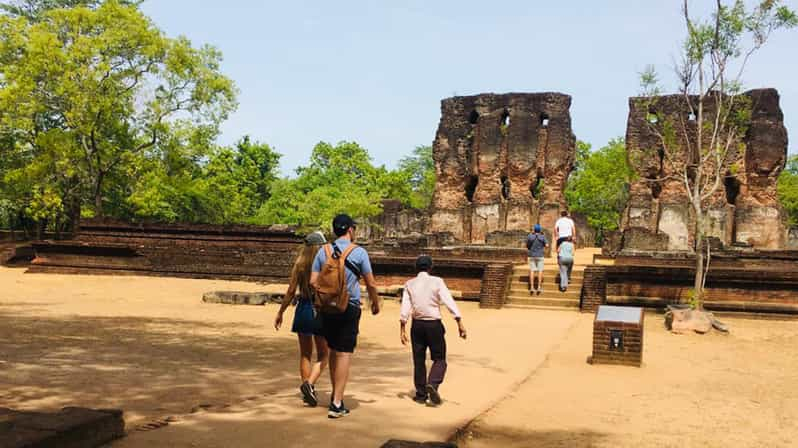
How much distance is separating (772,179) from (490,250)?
1521 cm

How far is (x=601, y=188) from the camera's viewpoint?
160ft

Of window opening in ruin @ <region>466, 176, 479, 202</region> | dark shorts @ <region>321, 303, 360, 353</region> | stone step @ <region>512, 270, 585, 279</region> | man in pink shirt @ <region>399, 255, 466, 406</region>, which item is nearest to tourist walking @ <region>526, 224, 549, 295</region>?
stone step @ <region>512, 270, 585, 279</region>

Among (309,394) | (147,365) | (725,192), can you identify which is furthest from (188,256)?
(725,192)

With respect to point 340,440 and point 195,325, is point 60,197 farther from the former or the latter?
point 340,440

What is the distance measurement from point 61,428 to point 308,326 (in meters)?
2.33

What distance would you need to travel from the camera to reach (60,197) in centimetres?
2494

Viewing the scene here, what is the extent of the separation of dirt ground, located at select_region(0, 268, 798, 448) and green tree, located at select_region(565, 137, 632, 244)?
35.0m

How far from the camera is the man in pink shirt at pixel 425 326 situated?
19.9 feet

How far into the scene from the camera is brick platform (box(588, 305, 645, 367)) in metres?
8.34

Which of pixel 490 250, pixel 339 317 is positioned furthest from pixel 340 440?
pixel 490 250

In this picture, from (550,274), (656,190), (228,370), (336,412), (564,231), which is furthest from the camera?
(656,190)

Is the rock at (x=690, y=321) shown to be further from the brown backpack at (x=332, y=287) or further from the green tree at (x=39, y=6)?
the green tree at (x=39, y=6)

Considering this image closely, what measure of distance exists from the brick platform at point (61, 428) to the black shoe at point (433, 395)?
2.45 meters

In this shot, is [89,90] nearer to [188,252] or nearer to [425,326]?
[188,252]
